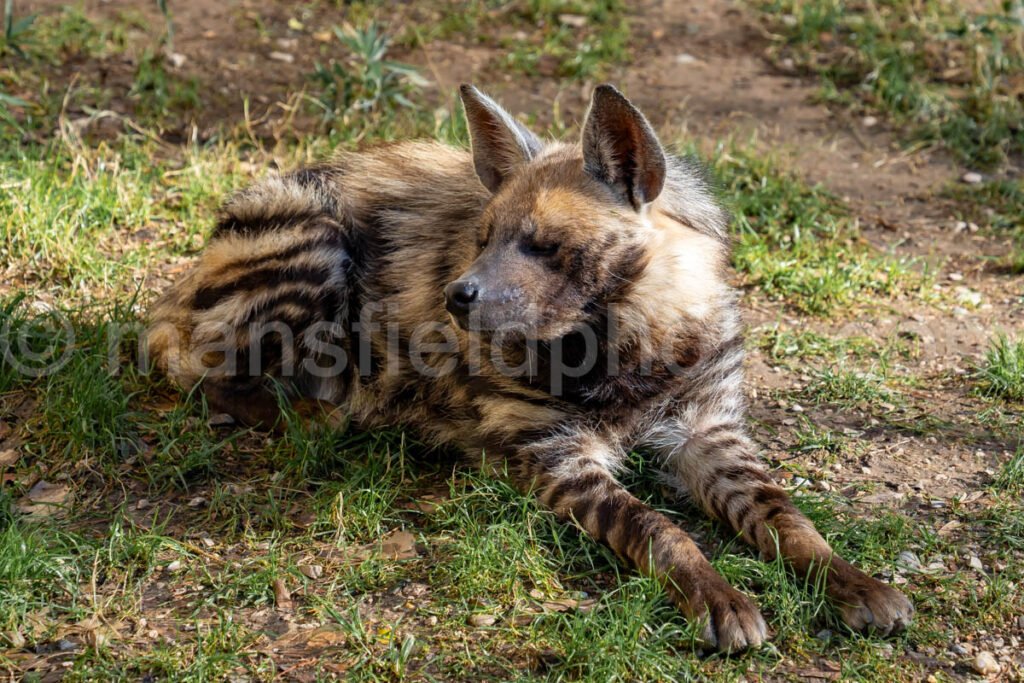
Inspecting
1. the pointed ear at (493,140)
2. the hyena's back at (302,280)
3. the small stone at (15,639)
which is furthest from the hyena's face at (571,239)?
the small stone at (15,639)

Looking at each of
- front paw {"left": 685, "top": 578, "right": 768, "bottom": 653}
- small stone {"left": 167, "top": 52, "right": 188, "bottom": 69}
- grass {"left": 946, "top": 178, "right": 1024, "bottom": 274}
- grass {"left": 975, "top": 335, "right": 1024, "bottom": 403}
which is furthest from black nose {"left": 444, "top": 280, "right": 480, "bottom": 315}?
→ small stone {"left": 167, "top": 52, "right": 188, "bottom": 69}

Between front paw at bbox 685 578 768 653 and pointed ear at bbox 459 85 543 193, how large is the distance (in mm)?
1454

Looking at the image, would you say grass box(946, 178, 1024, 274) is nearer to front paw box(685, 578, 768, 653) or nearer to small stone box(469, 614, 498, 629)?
front paw box(685, 578, 768, 653)

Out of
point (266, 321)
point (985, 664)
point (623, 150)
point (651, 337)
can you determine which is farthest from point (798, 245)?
point (985, 664)

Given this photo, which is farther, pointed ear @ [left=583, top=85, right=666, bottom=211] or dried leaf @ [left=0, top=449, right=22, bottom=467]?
dried leaf @ [left=0, top=449, right=22, bottom=467]

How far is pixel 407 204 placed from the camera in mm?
4113

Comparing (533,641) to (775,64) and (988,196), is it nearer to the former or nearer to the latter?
(988,196)

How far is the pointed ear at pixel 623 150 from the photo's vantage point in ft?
10.9

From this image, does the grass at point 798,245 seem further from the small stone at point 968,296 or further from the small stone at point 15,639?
the small stone at point 15,639

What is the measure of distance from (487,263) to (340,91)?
2726 millimetres

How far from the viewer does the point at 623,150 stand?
11.3 ft

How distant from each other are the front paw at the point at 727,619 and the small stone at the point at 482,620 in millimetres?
507

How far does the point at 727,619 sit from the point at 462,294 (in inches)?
43.6

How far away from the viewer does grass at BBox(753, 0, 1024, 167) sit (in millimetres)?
5984
